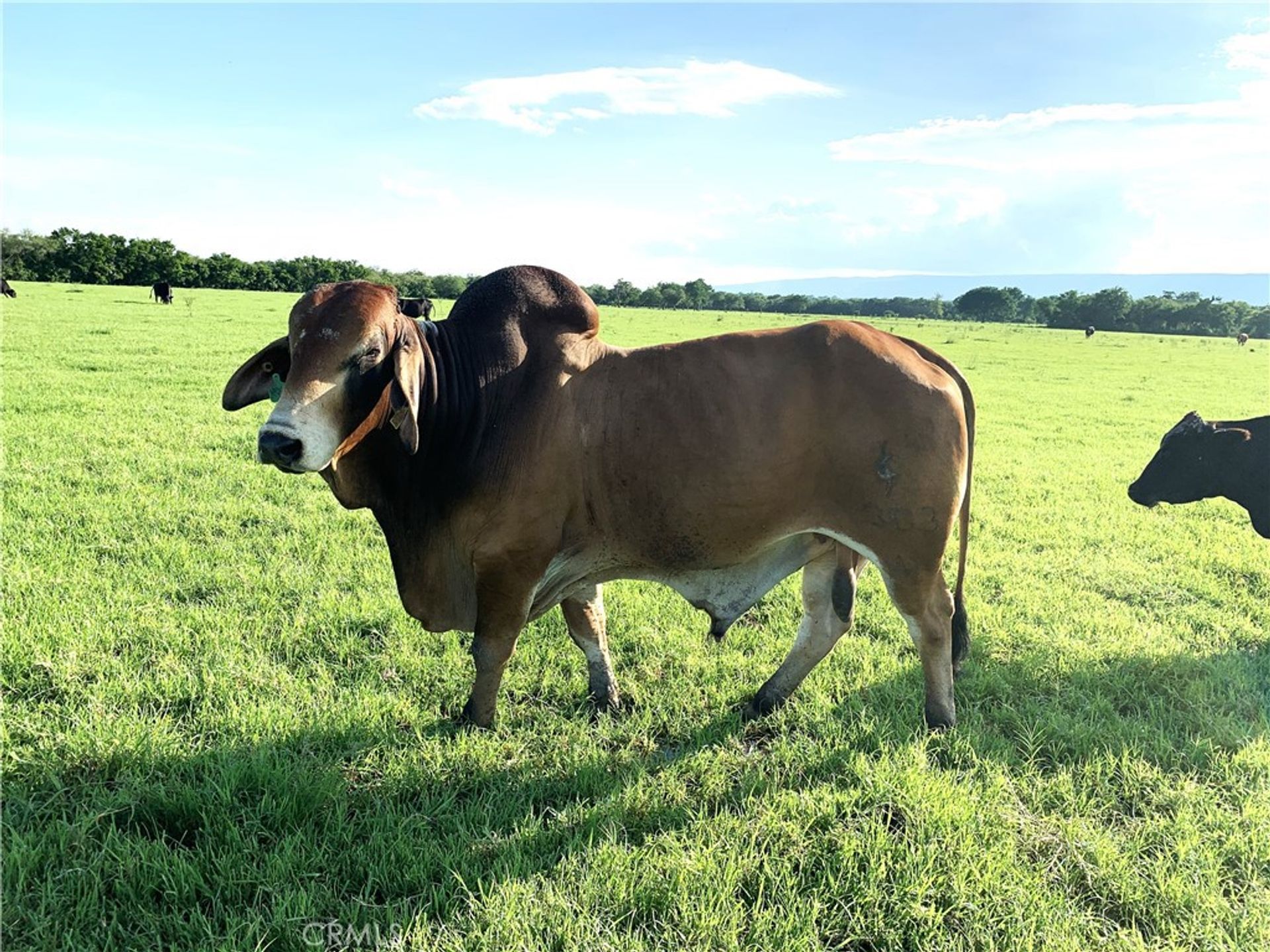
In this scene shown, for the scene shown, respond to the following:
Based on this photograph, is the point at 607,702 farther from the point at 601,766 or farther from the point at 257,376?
the point at 257,376

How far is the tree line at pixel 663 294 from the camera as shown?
60094 mm

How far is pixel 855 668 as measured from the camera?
4328mm

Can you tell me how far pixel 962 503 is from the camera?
364cm

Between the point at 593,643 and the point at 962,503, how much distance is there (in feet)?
6.39

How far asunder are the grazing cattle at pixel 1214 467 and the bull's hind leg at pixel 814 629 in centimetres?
353

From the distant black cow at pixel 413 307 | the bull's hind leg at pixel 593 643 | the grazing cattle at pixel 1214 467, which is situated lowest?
the bull's hind leg at pixel 593 643

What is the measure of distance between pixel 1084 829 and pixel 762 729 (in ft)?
4.50

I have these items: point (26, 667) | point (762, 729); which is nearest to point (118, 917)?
point (26, 667)

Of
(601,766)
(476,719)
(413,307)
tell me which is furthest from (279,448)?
(601,766)

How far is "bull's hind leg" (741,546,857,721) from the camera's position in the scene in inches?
151

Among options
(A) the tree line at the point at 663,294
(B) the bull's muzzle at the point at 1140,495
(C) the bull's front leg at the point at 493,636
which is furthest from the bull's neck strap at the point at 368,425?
(A) the tree line at the point at 663,294

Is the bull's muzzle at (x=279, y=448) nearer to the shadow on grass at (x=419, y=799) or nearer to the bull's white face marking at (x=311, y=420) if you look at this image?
the bull's white face marking at (x=311, y=420)

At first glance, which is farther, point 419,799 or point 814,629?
point 814,629

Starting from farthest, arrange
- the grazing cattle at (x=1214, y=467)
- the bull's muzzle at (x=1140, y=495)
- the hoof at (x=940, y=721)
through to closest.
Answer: the bull's muzzle at (x=1140, y=495), the grazing cattle at (x=1214, y=467), the hoof at (x=940, y=721)
